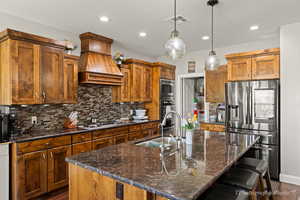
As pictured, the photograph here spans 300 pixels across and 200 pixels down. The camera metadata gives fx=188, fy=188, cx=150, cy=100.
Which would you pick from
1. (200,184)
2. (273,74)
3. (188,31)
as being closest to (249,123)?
(273,74)

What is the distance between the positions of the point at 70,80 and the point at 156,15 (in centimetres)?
186

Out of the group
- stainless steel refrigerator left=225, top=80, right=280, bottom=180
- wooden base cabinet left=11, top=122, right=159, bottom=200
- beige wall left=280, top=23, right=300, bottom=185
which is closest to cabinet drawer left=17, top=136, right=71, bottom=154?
wooden base cabinet left=11, top=122, right=159, bottom=200

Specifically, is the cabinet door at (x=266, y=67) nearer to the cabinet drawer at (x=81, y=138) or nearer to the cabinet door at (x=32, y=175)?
the cabinet drawer at (x=81, y=138)

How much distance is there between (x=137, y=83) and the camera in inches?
186

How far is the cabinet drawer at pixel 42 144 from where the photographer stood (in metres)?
2.51

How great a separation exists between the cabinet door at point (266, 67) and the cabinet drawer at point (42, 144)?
3.52m

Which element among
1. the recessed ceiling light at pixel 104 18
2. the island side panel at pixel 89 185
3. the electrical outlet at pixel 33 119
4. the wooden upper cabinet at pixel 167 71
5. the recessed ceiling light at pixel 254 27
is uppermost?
the recessed ceiling light at pixel 104 18

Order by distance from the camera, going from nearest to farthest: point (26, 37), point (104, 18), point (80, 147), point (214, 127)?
point (26, 37)
point (104, 18)
point (80, 147)
point (214, 127)

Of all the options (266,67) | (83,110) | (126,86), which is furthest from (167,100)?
(266,67)

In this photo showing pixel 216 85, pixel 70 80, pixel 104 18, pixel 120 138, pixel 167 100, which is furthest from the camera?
pixel 167 100

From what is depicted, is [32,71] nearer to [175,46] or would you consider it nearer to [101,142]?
[101,142]

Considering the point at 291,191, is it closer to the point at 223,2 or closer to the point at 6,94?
the point at 223,2

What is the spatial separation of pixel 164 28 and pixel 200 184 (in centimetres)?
299

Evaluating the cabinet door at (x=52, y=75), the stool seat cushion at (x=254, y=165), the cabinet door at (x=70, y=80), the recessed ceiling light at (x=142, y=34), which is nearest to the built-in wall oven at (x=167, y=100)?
the recessed ceiling light at (x=142, y=34)
